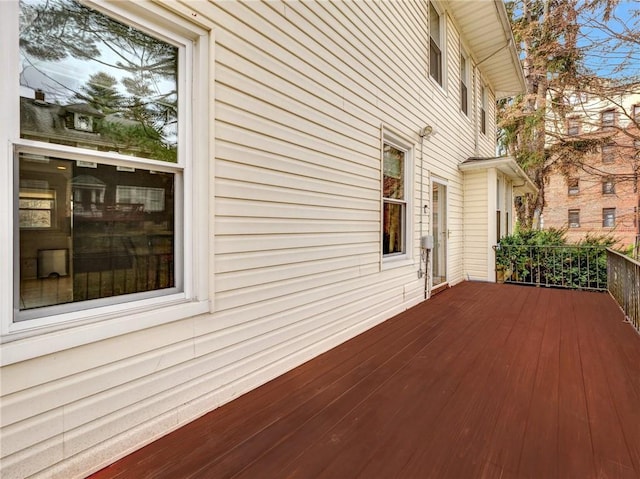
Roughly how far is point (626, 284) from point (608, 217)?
20.6 meters

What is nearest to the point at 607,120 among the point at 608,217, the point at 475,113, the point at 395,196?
the point at 475,113

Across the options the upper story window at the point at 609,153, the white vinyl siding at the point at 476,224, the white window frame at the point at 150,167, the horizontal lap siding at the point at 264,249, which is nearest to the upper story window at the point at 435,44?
the horizontal lap siding at the point at 264,249

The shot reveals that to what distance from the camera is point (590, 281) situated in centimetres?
676

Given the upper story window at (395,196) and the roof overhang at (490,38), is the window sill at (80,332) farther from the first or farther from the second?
the roof overhang at (490,38)

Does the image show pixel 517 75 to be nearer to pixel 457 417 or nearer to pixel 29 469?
pixel 457 417

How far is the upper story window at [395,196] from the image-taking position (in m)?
4.53

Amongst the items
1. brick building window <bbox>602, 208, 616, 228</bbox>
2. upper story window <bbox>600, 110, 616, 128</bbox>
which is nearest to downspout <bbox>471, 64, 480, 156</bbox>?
upper story window <bbox>600, 110, 616, 128</bbox>

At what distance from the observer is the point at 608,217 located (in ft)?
66.4

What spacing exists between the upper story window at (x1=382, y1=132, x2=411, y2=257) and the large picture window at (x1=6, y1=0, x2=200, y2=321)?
2.99 m

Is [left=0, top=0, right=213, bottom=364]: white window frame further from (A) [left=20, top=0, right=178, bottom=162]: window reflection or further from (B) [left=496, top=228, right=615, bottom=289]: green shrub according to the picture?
(B) [left=496, top=228, right=615, bottom=289]: green shrub

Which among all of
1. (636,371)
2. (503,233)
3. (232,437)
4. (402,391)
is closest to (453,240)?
(503,233)

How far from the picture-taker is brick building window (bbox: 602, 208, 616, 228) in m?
20.0

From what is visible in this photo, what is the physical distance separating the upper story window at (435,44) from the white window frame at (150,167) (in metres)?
5.07

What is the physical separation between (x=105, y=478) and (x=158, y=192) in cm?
148
